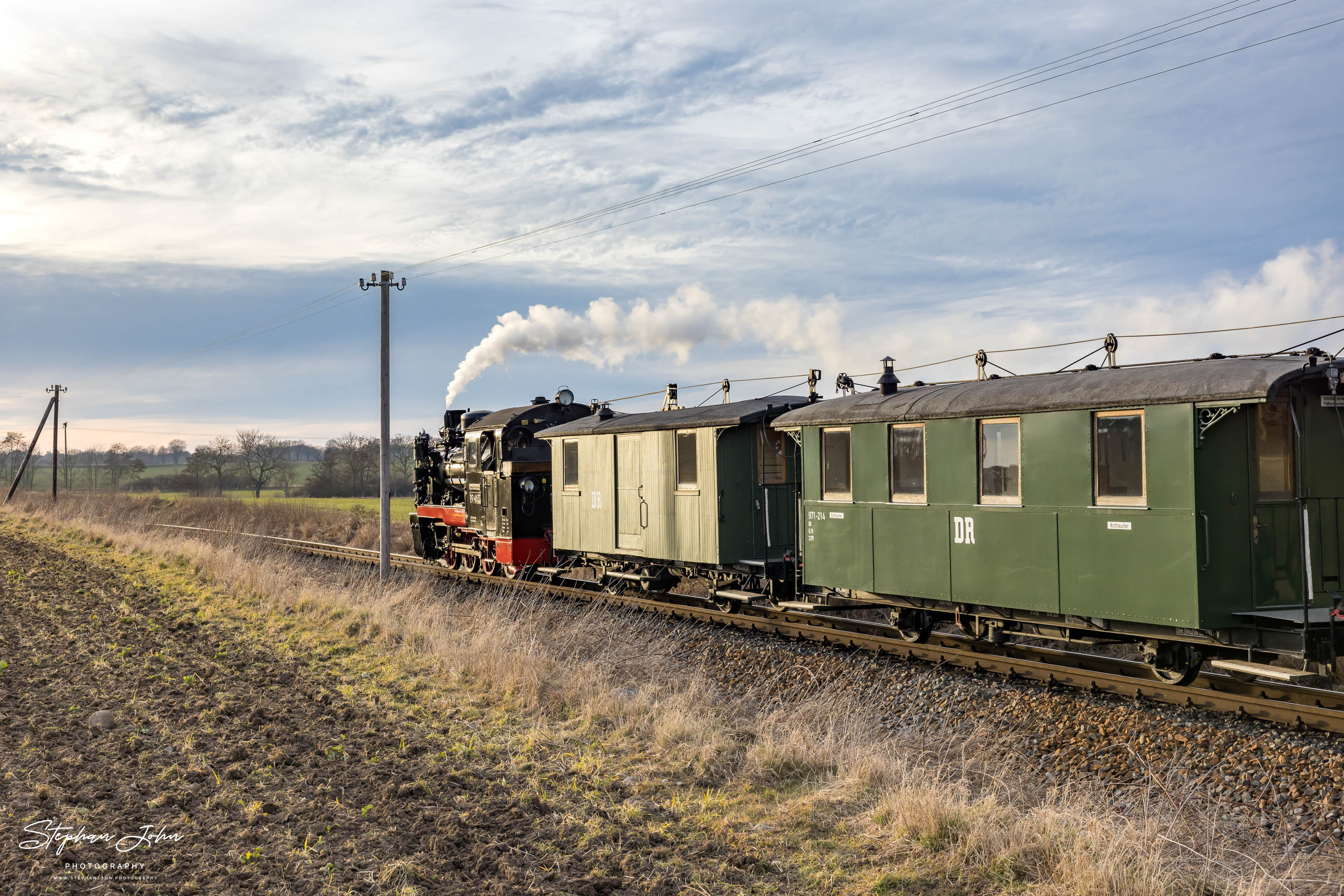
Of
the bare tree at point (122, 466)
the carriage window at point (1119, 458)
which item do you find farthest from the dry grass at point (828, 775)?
the bare tree at point (122, 466)

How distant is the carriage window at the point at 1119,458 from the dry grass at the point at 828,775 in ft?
8.49

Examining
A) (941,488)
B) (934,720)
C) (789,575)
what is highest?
(941,488)

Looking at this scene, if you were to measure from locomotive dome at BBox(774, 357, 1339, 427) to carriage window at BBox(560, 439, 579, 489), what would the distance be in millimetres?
6538

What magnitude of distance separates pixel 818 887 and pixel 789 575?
8.50 meters

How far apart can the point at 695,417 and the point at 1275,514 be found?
7804mm

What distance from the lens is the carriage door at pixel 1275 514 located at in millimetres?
8172

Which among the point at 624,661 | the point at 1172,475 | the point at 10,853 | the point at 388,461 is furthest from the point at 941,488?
the point at 388,461

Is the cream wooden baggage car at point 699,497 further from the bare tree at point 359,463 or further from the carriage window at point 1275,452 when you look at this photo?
the bare tree at point 359,463

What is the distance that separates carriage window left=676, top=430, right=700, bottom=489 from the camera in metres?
13.9

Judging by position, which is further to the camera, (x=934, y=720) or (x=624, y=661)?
(x=624, y=661)

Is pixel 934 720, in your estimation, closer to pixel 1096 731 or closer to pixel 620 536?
pixel 1096 731

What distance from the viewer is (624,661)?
10.7m

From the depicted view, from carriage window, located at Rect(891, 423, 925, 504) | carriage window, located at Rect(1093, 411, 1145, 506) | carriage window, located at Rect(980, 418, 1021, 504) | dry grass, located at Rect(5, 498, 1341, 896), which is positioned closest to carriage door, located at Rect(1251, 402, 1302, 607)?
carriage window, located at Rect(1093, 411, 1145, 506)

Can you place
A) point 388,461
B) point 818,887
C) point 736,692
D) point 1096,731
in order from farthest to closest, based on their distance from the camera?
point 388,461, point 736,692, point 1096,731, point 818,887
